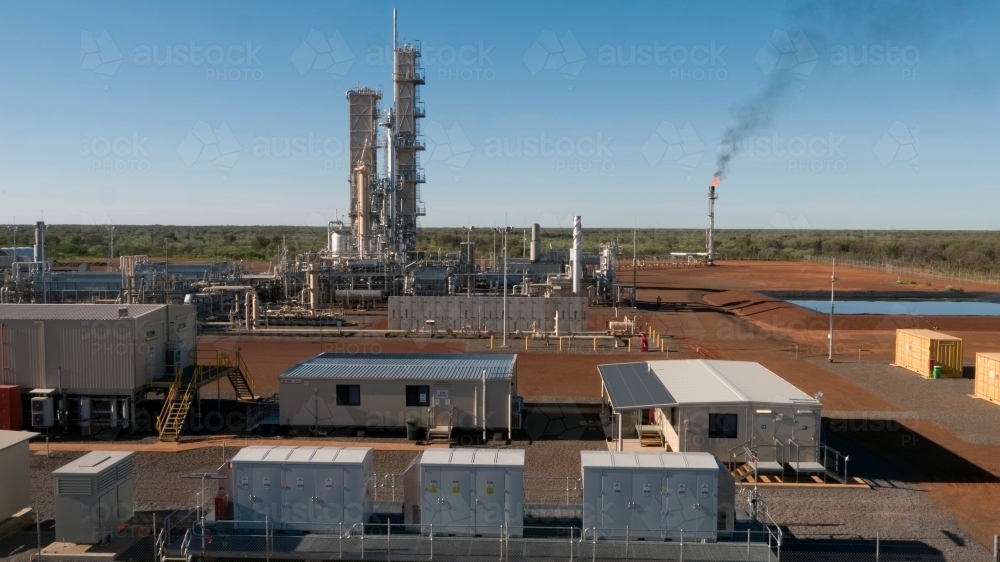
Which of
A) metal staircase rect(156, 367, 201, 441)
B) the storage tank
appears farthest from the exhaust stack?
metal staircase rect(156, 367, 201, 441)

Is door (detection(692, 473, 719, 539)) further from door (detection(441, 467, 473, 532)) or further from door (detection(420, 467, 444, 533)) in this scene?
door (detection(420, 467, 444, 533))

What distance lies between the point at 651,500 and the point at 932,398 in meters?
17.5

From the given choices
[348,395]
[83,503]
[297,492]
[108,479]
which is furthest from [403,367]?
[83,503]

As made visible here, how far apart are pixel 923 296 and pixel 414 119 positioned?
4281 centimetres

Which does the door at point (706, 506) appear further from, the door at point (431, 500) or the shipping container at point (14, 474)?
the shipping container at point (14, 474)

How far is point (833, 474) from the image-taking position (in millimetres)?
17031

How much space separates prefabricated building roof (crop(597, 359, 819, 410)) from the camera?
58.0ft

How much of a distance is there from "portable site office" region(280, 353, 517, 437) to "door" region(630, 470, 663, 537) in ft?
25.1

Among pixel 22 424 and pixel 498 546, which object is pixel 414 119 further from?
pixel 498 546

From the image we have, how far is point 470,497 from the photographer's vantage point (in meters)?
12.5

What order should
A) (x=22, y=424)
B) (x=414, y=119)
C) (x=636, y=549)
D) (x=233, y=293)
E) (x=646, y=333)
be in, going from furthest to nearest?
(x=414, y=119)
(x=233, y=293)
(x=646, y=333)
(x=22, y=424)
(x=636, y=549)

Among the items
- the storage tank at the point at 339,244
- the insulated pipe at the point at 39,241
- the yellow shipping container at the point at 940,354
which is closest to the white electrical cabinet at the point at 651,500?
the yellow shipping container at the point at 940,354

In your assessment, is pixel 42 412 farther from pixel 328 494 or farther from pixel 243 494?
pixel 328 494

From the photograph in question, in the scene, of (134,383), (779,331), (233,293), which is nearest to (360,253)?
(233,293)
